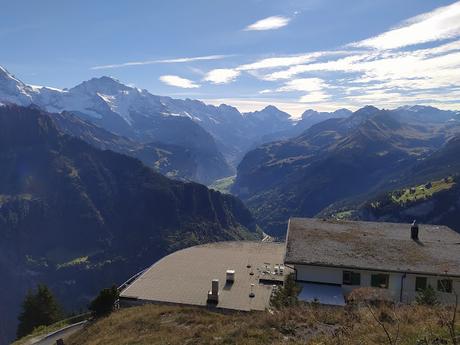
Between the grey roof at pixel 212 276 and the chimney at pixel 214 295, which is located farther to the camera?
Answer: the grey roof at pixel 212 276

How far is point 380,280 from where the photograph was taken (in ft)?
115

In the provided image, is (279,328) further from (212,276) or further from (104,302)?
(212,276)

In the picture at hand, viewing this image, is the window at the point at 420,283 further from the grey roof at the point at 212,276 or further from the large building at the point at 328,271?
the grey roof at the point at 212,276

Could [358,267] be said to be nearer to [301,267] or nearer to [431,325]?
[301,267]

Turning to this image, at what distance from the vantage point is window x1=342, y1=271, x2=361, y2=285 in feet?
116

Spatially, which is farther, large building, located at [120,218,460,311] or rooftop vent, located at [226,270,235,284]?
rooftop vent, located at [226,270,235,284]

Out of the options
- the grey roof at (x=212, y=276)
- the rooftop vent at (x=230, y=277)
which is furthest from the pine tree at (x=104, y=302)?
the rooftop vent at (x=230, y=277)

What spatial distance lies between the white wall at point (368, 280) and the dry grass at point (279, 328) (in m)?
12.2

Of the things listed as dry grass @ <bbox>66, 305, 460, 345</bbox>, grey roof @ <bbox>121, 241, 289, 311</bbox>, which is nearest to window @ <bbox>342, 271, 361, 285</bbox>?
grey roof @ <bbox>121, 241, 289, 311</bbox>

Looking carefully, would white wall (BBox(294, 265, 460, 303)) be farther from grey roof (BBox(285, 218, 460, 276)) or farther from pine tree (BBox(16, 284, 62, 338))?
pine tree (BBox(16, 284, 62, 338))

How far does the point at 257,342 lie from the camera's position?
1778 centimetres

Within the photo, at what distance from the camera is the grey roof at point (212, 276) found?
119ft

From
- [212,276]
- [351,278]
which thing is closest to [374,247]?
[351,278]

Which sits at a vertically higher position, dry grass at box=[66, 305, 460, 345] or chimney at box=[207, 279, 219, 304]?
dry grass at box=[66, 305, 460, 345]
